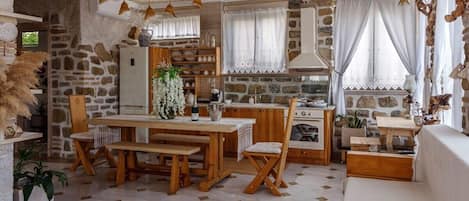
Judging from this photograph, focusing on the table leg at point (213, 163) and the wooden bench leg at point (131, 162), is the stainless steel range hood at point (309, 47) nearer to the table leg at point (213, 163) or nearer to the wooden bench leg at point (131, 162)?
the table leg at point (213, 163)

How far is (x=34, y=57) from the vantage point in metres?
2.34

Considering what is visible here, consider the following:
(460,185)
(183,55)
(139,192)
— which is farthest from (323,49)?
(460,185)

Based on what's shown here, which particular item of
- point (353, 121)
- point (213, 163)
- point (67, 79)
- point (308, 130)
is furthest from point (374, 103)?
point (67, 79)

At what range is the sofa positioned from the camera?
A: 1.79 metres

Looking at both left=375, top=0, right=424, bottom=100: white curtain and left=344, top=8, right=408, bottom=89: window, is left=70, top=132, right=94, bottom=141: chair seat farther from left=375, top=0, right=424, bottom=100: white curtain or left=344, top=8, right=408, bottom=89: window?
left=375, top=0, right=424, bottom=100: white curtain

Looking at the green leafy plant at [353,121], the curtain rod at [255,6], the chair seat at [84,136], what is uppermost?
the curtain rod at [255,6]

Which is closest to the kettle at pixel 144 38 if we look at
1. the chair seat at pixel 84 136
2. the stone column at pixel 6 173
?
the chair seat at pixel 84 136

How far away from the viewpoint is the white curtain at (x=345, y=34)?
5730 millimetres

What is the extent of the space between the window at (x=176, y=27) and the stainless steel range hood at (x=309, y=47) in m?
1.99

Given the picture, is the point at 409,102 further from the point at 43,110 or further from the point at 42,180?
the point at 43,110

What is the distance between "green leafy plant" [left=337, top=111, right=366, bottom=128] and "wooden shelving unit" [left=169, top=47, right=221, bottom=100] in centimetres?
224

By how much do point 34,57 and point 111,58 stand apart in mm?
4385

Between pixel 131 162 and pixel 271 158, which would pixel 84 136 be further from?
pixel 271 158

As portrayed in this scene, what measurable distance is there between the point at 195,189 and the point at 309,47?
120 inches
